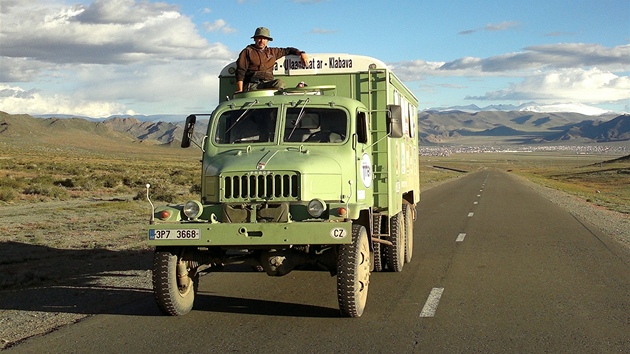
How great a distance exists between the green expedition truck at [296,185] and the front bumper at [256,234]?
11 millimetres

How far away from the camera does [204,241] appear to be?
321 inches

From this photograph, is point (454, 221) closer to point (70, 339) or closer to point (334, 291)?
point (334, 291)

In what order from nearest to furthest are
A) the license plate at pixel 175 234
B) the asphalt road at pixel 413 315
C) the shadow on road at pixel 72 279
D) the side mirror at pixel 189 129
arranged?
the asphalt road at pixel 413 315 < the license plate at pixel 175 234 < the shadow on road at pixel 72 279 < the side mirror at pixel 189 129

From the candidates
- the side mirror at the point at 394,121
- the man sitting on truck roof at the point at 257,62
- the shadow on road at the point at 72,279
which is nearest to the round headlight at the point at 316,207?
the shadow on road at the point at 72,279

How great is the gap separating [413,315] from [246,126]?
10.7 ft

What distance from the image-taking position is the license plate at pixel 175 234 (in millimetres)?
8172

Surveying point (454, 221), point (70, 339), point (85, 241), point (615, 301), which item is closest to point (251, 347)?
point (70, 339)

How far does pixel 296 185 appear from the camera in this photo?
344 inches

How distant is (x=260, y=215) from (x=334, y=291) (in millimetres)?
2266

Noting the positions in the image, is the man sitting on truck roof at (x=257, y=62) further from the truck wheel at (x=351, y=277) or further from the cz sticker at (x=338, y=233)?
the cz sticker at (x=338, y=233)

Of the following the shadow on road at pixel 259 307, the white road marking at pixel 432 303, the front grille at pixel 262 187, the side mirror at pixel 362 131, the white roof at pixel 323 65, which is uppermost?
the white roof at pixel 323 65

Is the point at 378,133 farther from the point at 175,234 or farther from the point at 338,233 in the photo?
the point at 175,234

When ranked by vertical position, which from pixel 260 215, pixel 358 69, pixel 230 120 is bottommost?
pixel 260 215

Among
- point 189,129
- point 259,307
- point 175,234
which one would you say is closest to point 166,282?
point 175,234
